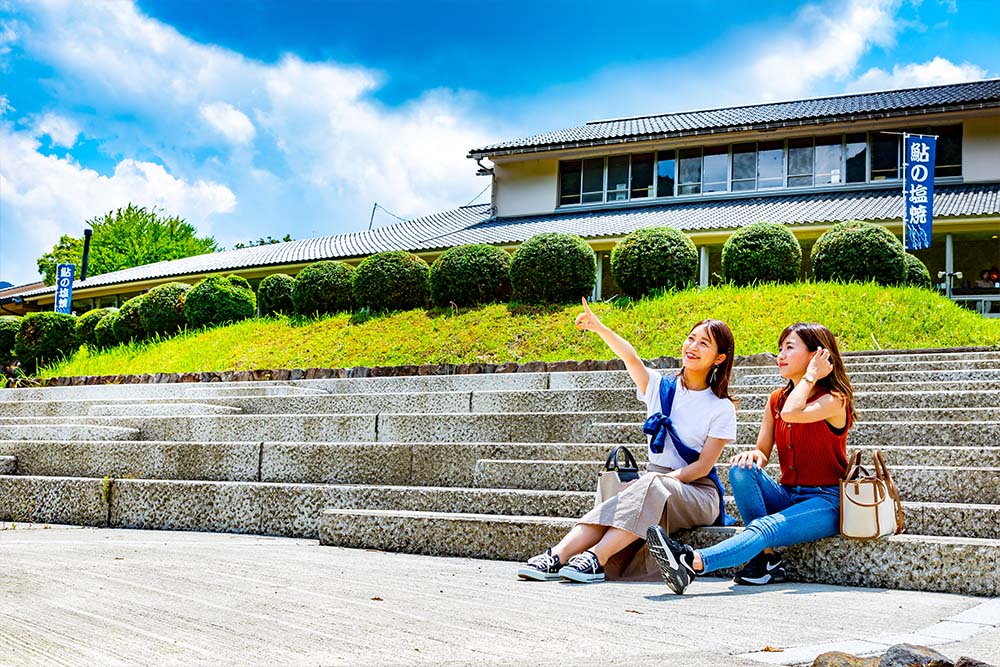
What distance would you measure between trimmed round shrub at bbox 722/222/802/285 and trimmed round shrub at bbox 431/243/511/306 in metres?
3.94

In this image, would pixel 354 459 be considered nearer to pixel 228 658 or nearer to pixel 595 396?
pixel 595 396

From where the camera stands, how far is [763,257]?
14992 millimetres

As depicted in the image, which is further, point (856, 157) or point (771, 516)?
point (856, 157)

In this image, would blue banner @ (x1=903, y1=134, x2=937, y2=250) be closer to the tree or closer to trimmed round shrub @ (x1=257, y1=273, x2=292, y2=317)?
trimmed round shrub @ (x1=257, y1=273, x2=292, y2=317)

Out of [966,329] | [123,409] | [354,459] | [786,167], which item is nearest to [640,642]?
[354,459]

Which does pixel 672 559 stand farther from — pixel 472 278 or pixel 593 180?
pixel 593 180

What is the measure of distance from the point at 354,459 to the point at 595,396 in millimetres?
2200

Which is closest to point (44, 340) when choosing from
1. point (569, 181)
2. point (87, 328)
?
point (87, 328)

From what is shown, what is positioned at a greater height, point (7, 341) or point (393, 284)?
point (393, 284)

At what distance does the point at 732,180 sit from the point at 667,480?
66.3ft

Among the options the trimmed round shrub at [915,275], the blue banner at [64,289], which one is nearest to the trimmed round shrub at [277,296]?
the trimmed round shrub at [915,275]

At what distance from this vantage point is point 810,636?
302 cm

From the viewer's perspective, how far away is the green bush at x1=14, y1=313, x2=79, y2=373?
68.3ft

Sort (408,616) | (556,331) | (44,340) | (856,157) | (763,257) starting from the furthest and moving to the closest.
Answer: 1. (856,157)
2. (44,340)
3. (763,257)
4. (556,331)
5. (408,616)
